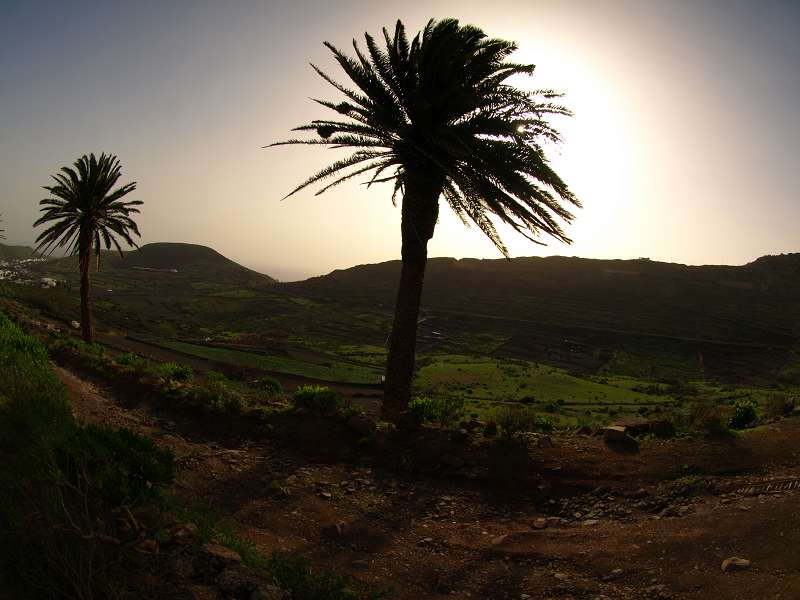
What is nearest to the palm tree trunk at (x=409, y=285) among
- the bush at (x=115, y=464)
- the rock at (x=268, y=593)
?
the bush at (x=115, y=464)

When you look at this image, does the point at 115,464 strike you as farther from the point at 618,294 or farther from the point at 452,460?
the point at 618,294

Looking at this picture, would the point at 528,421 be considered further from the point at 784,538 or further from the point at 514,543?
the point at 784,538

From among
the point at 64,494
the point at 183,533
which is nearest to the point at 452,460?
the point at 183,533

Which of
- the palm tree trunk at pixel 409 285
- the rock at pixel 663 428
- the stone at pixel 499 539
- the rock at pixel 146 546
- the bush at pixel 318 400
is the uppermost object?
the palm tree trunk at pixel 409 285

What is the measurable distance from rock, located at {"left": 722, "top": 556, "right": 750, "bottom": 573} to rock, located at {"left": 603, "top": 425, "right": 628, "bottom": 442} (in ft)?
11.2

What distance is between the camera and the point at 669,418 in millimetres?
9633

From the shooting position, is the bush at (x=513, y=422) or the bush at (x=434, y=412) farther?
the bush at (x=434, y=412)

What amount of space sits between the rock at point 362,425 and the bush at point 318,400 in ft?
2.34

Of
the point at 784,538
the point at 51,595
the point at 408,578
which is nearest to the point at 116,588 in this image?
the point at 51,595

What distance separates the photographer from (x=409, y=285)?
37.8ft

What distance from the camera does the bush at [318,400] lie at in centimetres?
1091

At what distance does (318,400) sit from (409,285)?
3.40 m

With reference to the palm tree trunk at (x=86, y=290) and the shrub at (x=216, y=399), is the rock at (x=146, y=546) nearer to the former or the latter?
Result: the shrub at (x=216, y=399)

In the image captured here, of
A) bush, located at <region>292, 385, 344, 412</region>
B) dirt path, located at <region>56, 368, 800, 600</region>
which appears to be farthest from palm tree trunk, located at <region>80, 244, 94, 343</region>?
bush, located at <region>292, 385, 344, 412</region>
